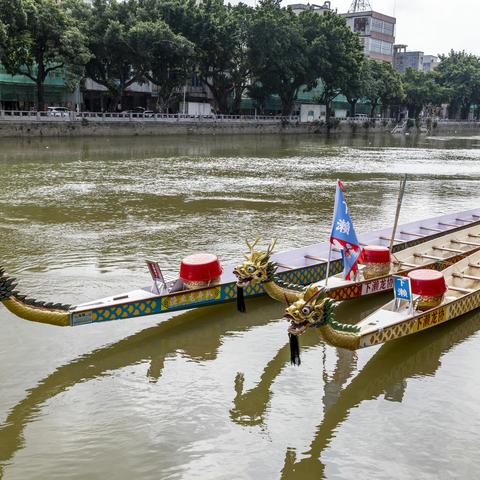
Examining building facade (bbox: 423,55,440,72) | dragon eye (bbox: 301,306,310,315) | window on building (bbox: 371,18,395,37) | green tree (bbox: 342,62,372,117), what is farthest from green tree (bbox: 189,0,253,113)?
building facade (bbox: 423,55,440,72)

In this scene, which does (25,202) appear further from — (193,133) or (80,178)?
(193,133)

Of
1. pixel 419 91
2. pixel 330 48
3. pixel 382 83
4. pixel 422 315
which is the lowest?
pixel 422 315

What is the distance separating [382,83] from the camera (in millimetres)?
86250

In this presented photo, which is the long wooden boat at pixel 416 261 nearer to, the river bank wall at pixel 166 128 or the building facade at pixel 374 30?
the river bank wall at pixel 166 128

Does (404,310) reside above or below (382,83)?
below

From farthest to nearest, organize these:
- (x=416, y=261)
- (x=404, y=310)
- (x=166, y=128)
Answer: (x=166, y=128)
(x=416, y=261)
(x=404, y=310)

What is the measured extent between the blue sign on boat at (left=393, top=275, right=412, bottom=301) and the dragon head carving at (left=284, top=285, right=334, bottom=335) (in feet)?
7.66

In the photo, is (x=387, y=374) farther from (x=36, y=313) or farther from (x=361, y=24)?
(x=361, y=24)

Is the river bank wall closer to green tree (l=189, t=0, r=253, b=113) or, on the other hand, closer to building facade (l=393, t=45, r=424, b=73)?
green tree (l=189, t=0, r=253, b=113)

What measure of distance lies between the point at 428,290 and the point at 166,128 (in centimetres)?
5081

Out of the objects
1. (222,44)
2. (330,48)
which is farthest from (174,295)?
(330,48)

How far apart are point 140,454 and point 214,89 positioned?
62113 millimetres

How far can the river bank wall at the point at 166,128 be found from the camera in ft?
155

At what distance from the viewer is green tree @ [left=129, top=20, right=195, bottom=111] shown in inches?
1981
